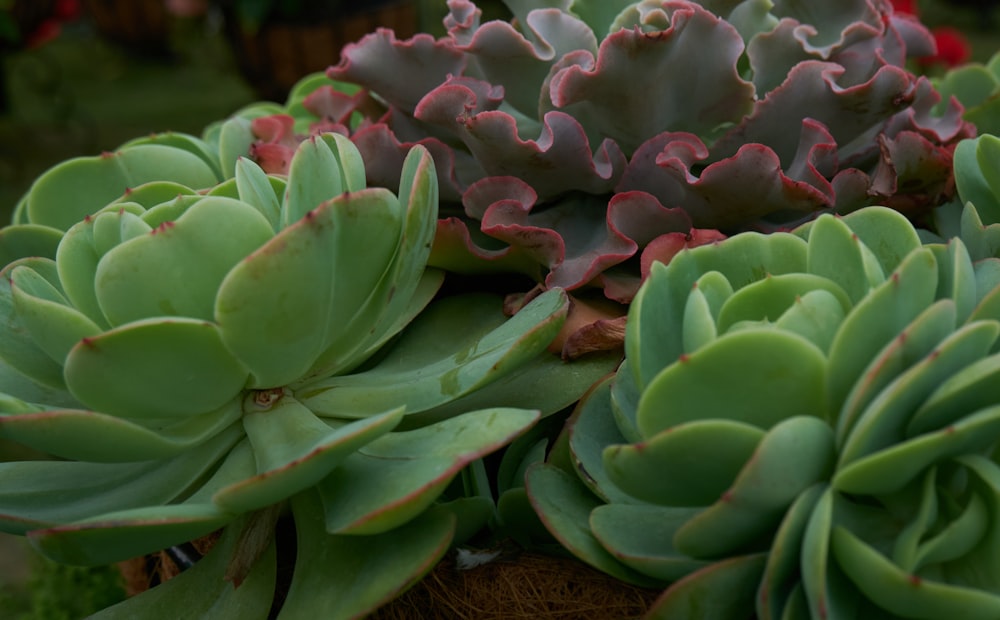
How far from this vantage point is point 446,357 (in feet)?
2.74

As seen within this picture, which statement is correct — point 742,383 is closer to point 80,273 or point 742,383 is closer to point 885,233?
point 885,233

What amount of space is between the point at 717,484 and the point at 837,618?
9cm

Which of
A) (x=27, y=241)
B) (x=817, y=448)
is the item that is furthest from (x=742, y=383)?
(x=27, y=241)

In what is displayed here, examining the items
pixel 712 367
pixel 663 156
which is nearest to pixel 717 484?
pixel 712 367

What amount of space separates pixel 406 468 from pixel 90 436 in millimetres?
192

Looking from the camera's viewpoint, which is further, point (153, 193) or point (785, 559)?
point (153, 193)

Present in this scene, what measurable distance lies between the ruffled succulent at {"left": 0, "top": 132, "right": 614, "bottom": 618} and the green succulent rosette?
0.09 metres

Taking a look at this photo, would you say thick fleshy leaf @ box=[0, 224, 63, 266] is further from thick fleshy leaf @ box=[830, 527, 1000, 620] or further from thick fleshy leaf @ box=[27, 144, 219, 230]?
thick fleshy leaf @ box=[830, 527, 1000, 620]

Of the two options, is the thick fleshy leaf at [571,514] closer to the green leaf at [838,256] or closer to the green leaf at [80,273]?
the green leaf at [838,256]

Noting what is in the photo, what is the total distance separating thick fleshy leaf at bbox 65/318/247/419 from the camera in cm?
64

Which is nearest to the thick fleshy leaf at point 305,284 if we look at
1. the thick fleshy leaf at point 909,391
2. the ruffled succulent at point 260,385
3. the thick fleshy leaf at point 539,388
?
the ruffled succulent at point 260,385

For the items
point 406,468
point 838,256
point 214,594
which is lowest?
point 214,594

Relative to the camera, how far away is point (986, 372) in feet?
1.81

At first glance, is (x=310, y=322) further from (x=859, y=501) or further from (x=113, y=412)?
(x=859, y=501)
